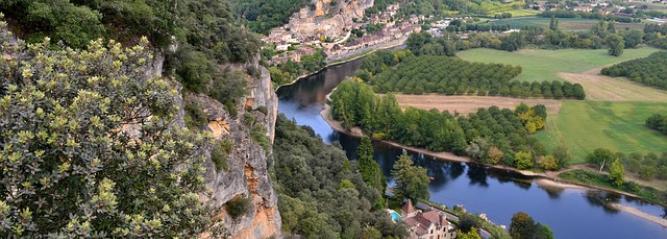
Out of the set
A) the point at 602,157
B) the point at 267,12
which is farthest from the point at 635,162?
the point at 267,12

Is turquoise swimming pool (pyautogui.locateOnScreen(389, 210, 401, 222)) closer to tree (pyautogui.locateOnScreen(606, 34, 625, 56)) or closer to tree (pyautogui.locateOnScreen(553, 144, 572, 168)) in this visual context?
tree (pyautogui.locateOnScreen(553, 144, 572, 168))

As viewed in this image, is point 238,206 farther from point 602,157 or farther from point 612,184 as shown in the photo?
point 602,157

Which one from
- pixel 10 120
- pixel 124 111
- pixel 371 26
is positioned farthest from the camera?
pixel 371 26

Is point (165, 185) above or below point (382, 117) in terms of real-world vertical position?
above

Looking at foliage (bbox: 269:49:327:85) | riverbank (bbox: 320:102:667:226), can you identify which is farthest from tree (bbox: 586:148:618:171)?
foliage (bbox: 269:49:327:85)

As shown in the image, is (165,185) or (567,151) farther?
(567,151)

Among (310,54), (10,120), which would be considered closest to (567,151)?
(310,54)

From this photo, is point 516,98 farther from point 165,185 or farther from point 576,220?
point 165,185
